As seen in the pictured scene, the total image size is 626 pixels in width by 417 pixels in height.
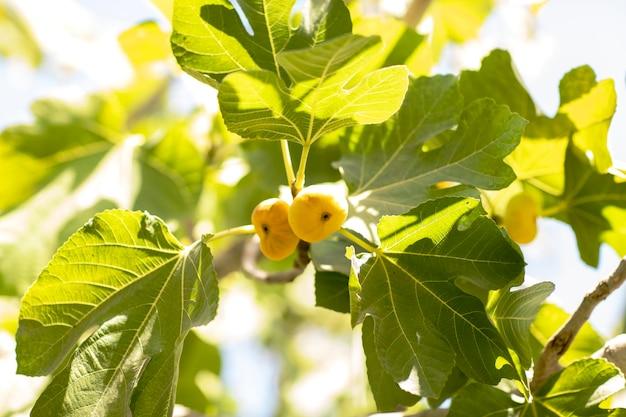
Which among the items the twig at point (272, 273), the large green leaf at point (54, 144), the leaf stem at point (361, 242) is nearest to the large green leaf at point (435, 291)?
the leaf stem at point (361, 242)

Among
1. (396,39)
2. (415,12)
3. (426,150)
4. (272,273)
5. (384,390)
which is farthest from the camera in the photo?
(415,12)

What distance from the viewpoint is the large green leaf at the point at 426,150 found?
1.24 metres

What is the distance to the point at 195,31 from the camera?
110 centimetres

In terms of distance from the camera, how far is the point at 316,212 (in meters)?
1.11

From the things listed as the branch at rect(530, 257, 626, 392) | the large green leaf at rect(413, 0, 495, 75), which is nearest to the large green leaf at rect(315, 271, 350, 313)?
the branch at rect(530, 257, 626, 392)

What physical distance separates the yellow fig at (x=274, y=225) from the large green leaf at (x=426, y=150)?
166 millimetres

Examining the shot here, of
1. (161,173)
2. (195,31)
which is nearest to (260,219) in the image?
(195,31)

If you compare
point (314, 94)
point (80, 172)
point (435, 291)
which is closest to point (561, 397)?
point (435, 291)

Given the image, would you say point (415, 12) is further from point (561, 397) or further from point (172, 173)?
point (561, 397)

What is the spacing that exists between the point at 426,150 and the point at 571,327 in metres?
0.40

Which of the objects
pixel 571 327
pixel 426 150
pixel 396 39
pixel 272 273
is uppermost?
pixel 396 39

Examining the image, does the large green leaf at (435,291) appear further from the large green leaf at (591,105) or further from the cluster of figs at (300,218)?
the large green leaf at (591,105)

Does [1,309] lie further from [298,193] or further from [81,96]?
[298,193]

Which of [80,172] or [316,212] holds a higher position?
[80,172]
